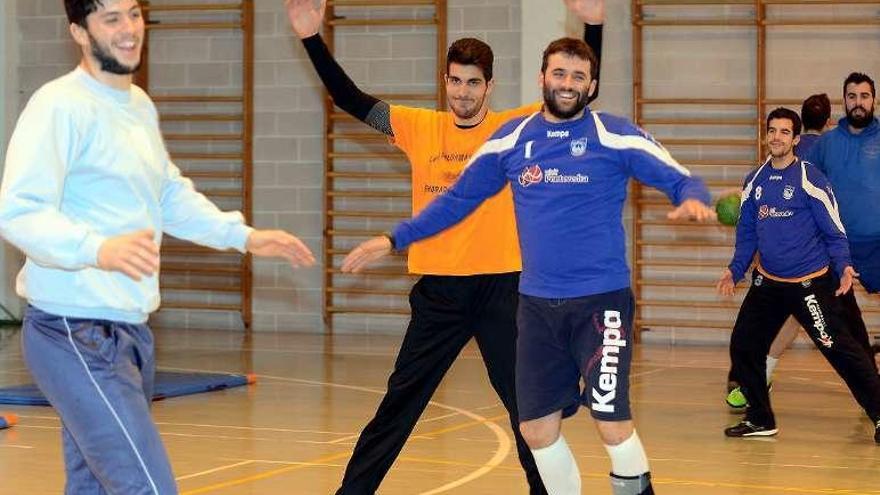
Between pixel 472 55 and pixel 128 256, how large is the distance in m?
2.54

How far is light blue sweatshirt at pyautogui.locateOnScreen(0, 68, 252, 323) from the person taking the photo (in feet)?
11.1

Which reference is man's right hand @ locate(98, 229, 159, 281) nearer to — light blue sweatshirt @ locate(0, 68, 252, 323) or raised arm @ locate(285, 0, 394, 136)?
light blue sweatshirt @ locate(0, 68, 252, 323)

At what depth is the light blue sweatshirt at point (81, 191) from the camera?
3.40 m

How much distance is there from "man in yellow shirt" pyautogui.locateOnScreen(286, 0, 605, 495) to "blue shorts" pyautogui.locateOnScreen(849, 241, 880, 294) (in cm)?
461

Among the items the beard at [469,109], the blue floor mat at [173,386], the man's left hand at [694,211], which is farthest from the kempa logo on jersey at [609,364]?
the blue floor mat at [173,386]

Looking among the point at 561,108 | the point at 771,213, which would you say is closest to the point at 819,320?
the point at 771,213

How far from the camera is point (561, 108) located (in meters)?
4.98

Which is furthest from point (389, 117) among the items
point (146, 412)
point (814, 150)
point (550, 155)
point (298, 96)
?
point (298, 96)

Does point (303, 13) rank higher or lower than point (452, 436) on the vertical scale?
higher

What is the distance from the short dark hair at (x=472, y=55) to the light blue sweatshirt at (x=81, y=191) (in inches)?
76.7

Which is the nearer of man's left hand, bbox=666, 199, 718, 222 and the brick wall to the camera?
man's left hand, bbox=666, 199, 718, 222

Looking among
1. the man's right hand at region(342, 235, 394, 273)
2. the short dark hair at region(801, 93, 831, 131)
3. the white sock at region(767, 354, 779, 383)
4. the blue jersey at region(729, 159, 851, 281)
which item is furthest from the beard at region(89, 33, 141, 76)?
the short dark hair at region(801, 93, 831, 131)

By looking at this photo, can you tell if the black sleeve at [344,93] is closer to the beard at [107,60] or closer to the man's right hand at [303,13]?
the man's right hand at [303,13]

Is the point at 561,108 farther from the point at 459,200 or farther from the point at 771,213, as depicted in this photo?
the point at 771,213
